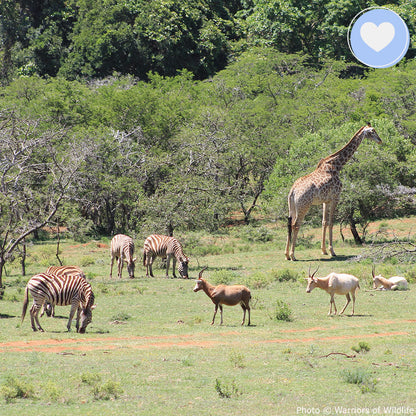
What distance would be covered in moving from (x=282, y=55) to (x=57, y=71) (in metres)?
22.6

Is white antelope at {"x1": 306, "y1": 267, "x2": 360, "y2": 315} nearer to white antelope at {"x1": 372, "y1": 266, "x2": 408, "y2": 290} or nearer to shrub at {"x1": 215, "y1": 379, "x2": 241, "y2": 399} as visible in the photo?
white antelope at {"x1": 372, "y1": 266, "x2": 408, "y2": 290}

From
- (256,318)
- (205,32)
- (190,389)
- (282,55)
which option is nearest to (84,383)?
(190,389)

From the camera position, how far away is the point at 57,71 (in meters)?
70.4

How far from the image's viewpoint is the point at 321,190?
98.3 feet

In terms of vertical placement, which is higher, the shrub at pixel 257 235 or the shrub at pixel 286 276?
the shrub at pixel 257 235

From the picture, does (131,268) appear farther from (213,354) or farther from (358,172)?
(213,354)

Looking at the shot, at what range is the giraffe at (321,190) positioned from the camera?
98.2ft

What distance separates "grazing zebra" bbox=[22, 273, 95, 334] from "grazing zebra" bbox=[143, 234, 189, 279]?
29.5 feet

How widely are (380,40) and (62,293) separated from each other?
894cm

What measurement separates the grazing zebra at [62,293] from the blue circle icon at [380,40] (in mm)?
7933

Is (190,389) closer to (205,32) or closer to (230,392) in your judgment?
(230,392)

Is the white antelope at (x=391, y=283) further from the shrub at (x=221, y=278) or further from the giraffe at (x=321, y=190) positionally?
the giraffe at (x=321, y=190)

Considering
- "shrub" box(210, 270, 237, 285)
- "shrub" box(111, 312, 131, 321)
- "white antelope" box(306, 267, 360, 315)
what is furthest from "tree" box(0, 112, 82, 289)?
"white antelope" box(306, 267, 360, 315)

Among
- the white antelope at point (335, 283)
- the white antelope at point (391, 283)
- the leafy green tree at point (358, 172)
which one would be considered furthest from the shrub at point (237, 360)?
the leafy green tree at point (358, 172)
